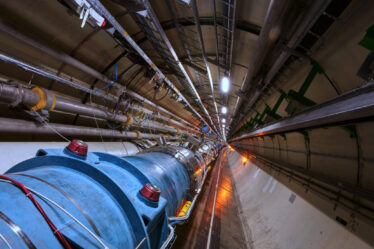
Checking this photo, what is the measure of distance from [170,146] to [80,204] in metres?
2.34

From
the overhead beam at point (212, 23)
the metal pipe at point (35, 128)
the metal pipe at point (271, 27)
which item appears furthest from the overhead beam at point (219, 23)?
the metal pipe at point (35, 128)

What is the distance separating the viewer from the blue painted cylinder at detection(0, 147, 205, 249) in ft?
2.32

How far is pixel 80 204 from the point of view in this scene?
0.97 metres

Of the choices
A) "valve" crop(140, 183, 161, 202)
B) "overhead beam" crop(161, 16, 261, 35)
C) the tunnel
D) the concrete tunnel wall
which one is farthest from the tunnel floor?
"overhead beam" crop(161, 16, 261, 35)

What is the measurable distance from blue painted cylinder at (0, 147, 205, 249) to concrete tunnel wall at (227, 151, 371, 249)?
2.62 m

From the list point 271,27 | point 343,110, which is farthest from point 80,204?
point 271,27

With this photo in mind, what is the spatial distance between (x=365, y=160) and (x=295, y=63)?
2129mm

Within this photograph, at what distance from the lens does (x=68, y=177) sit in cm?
109

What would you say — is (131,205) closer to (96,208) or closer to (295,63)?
(96,208)

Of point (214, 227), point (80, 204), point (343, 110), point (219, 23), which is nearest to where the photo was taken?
point (80, 204)

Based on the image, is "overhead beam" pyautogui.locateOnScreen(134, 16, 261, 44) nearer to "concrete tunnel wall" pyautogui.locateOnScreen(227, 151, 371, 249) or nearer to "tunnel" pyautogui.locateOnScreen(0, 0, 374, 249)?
"tunnel" pyautogui.locateOnScreen(0, 0, 374, 249)

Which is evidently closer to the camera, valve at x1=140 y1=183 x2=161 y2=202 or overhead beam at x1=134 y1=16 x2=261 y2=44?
valve at x1=140 y1=183 x2=161 y2=202

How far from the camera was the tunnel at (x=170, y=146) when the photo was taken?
3.43ft

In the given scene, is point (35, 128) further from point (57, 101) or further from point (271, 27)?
point (271, 27)
